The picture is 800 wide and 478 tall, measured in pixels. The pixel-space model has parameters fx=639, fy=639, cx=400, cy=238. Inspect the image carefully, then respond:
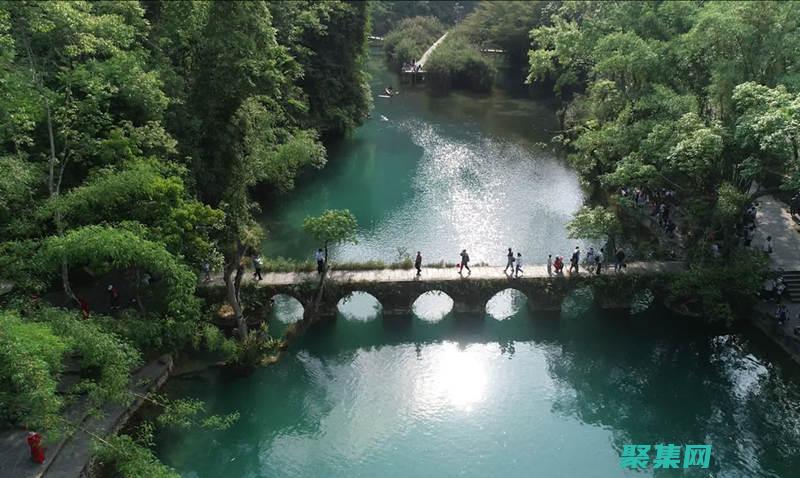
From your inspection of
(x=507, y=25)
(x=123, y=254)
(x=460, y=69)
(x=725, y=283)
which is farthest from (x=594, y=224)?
(x=507, y=25)

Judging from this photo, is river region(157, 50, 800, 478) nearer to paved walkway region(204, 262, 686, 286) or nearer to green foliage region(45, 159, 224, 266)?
paved walkway region(204, 262, 686, 286)

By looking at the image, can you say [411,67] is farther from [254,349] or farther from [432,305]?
[254,349]

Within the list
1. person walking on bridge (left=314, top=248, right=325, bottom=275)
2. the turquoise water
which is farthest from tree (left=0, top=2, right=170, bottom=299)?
the turquoise water

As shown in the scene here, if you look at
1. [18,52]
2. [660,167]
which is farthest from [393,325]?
[18,52]

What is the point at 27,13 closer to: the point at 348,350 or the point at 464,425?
the point at 348,350

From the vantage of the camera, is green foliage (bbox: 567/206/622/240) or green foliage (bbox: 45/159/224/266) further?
green foliage (bbox: 567/206/622/240)

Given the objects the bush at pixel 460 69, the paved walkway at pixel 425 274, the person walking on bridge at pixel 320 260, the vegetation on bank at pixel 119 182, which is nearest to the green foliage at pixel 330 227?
the person walking on bridge at pixel 320 260
